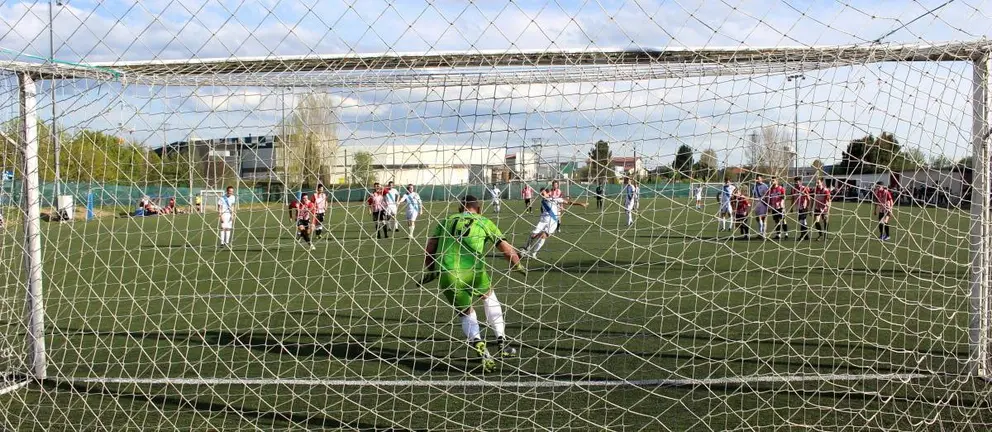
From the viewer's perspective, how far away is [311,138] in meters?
5.08

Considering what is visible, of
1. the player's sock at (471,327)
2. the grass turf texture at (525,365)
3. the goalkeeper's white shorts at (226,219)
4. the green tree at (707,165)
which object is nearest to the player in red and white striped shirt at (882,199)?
the grass turf texture at (525,365)

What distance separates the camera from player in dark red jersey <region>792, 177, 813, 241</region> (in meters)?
5.43

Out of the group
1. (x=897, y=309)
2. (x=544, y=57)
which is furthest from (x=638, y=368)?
(x=897, y=309)

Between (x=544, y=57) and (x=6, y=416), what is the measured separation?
3916 mm

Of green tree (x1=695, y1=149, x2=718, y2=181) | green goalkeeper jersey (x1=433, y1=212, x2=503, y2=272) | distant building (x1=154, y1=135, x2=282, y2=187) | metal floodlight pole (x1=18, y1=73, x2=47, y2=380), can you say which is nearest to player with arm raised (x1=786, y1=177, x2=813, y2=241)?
green tree (x1=695, y1=149, x2=718, y2=181)

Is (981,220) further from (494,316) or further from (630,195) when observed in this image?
(494,316)

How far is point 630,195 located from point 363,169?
6.21 feet

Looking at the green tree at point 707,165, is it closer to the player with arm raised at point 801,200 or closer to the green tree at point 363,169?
the player with arm raised at point 801,200

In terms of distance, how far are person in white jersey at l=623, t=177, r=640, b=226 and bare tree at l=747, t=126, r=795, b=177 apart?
717mm

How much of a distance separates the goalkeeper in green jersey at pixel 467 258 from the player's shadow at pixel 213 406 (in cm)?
120

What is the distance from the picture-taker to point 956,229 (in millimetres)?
6113

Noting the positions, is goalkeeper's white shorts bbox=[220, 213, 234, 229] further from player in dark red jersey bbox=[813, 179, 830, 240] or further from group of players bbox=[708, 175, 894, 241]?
player in dark red jersey bbox=[813, 179, 830, 240]

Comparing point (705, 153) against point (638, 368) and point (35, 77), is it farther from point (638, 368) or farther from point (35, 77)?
point (35, 77)

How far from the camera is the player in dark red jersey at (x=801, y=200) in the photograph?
5430mm
